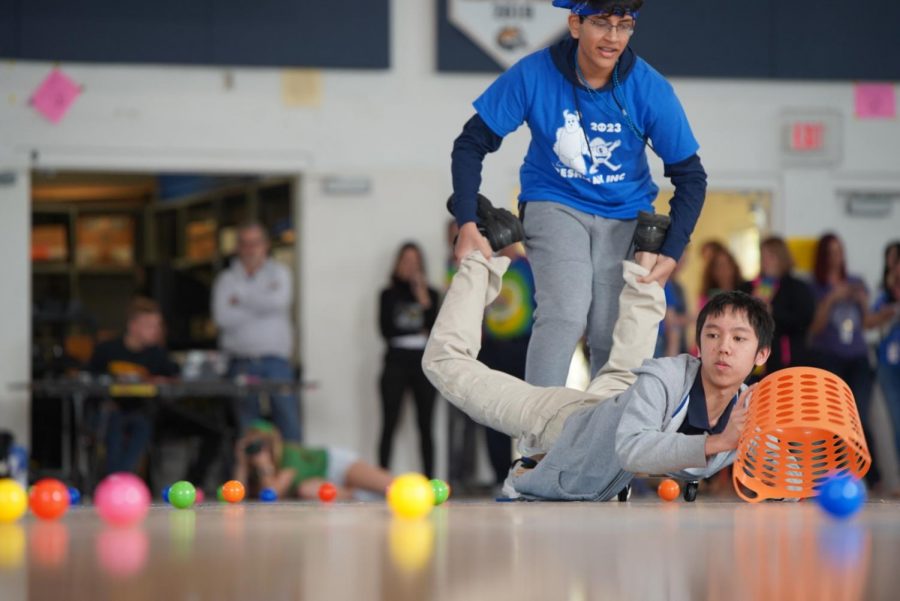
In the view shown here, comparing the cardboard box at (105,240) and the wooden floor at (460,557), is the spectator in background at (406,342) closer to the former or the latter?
the cardboard box at (105,240)

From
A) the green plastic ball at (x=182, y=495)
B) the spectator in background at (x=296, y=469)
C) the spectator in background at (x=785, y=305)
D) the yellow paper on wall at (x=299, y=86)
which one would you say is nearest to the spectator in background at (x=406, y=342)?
the yellow paper on wall at (x=299, y=86)

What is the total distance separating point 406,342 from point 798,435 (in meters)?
4.90

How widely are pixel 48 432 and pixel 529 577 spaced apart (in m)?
6.84

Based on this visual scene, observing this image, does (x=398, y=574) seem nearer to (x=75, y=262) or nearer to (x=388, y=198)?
(x=388, y=198)

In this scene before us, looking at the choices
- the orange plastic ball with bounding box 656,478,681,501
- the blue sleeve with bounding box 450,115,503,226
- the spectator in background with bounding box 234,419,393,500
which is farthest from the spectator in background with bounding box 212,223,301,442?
the orange plastic ball with bounding box 656,478,681,501

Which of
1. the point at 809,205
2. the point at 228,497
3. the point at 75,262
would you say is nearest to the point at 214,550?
the point at 228,497

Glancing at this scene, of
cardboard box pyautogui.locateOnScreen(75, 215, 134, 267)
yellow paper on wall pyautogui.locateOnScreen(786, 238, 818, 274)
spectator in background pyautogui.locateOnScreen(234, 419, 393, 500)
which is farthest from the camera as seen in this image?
cardboard box pyautogui.locateOnScreen(75, 215, 134, 267)

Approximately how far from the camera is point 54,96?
7805 mm

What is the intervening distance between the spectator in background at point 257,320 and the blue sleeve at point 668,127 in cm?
418

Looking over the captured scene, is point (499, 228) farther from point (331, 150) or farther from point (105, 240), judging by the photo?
point (105, 240)

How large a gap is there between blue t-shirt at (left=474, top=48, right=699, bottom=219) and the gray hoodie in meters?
0.67

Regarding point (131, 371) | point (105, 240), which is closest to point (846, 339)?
point (131, 371)

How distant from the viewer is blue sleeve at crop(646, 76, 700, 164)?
3.46 metres

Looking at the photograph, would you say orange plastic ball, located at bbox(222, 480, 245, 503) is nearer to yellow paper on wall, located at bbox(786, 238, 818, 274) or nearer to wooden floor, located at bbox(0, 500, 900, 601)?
wooden floor, located at bbox(0, 500, 900, 601)
